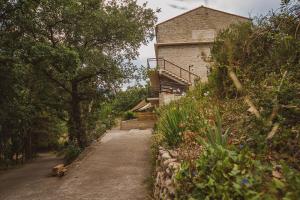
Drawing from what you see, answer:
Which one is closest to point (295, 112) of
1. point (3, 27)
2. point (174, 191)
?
point (174, 191)

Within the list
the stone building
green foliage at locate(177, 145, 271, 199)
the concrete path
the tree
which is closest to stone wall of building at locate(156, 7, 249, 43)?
the stone building

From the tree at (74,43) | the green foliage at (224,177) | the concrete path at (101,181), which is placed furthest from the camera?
the tree at (74,43)

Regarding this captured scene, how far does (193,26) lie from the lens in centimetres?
2728

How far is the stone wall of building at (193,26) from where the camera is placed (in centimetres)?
2708

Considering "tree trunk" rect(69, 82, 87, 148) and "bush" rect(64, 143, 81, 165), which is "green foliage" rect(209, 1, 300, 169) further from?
"tree trunk" rect(69, 82, 87, 148)

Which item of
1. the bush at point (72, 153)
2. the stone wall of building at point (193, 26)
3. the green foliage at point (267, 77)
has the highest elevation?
the stone wall of building at point (193, 26)

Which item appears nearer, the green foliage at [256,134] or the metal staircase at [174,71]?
the green foliage at [256,134]

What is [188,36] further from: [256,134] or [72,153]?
[256,134]

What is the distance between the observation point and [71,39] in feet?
53.8

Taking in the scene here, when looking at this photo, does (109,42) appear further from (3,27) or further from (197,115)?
(197,115)

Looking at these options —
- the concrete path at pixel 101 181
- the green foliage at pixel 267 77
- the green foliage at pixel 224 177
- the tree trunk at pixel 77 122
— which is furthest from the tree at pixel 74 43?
the green foliage at pixel 224 177

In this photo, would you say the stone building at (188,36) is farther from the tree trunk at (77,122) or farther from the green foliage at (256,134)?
the green foliage at (256,134)

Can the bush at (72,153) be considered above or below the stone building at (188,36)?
below

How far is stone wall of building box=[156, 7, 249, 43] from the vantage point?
27.1 m
